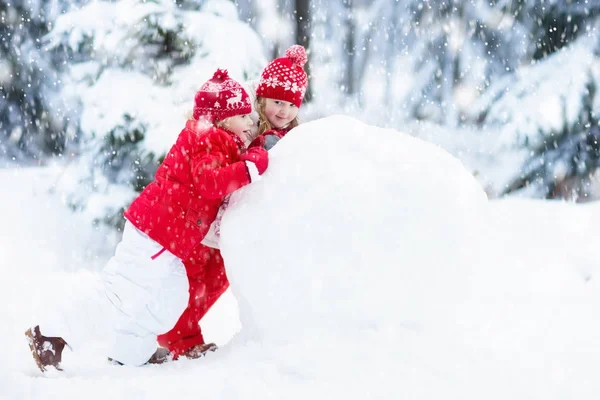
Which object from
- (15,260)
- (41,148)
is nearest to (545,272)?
(15,260)

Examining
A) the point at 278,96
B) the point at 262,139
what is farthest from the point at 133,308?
the point at 278,96

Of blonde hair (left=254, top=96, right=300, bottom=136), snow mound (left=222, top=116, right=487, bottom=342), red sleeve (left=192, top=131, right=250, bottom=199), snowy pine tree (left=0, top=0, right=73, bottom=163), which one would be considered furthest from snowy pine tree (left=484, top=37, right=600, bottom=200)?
snowy pine tree (left=0, top=0, right=73, bottom=163)

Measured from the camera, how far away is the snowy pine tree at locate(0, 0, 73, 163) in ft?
31.7

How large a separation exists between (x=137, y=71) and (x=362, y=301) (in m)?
4.41

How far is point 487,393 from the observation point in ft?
6.40

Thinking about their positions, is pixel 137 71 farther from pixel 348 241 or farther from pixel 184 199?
pixel 348 241

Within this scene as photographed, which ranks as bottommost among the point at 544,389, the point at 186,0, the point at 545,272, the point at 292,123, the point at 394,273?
the point at 545,272

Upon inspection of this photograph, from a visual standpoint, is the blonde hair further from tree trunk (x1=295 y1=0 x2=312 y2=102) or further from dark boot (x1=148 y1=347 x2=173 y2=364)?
tree trunk (x1=295 y1=0 x2=312 y2=102)

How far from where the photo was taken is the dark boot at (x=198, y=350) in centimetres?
271

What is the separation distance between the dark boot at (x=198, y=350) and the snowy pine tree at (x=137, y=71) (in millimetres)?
2960

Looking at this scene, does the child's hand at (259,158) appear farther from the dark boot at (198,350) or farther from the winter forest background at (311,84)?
the winter forest background at (311,84)

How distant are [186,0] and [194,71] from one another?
0.86 metres

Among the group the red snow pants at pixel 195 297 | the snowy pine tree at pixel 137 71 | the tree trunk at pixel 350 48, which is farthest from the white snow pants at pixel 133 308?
the tree trunk at pixel 350 48

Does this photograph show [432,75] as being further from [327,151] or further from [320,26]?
[327,151]
